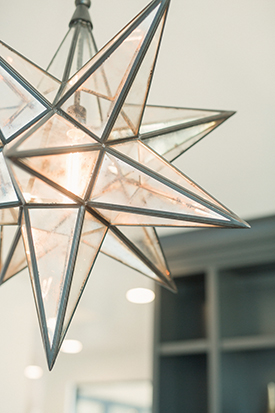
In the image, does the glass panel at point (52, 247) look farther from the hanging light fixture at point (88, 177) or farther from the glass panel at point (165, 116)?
the glass panel at point (165, 116)

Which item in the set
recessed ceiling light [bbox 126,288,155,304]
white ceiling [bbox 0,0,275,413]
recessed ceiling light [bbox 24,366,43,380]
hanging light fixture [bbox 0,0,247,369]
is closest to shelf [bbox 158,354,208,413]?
white ceiling [bbox 0,0,275,413]

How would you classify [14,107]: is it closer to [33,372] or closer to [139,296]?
[139,296]

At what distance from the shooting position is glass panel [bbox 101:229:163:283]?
34.8 inches

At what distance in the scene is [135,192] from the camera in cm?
68

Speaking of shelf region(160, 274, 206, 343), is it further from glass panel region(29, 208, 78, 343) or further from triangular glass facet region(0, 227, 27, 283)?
glass panel region(29, 208, 78, 343)

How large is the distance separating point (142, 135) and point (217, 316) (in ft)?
4.52

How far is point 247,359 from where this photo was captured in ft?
6.82

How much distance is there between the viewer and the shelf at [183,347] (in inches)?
79.0

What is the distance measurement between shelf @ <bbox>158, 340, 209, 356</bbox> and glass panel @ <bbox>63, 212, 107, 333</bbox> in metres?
1.40

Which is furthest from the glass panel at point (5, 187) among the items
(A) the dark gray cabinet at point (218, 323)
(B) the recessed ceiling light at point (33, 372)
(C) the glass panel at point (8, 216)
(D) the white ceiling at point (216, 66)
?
(B) the recessed ceiling light at point (33, 372)

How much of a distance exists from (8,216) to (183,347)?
1.44 meters

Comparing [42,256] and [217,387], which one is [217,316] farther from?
[42,256]

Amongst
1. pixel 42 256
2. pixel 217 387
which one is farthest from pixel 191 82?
pixel 217 387

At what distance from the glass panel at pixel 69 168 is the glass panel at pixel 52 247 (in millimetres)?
51
